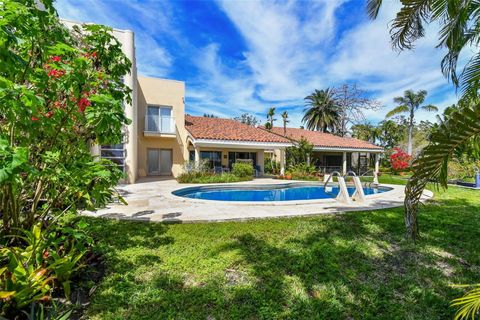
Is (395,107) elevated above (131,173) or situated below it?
above

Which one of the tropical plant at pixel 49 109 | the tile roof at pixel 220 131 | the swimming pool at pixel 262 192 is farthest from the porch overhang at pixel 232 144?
the tropical plant at pixel 49 109

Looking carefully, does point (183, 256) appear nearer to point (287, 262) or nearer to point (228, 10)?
point (287, 262)

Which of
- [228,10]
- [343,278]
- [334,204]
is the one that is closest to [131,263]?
[343,278]

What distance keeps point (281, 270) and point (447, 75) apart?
6.30 m

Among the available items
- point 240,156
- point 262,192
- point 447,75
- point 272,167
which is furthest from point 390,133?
point 447,75

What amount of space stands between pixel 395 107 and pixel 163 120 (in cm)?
3634

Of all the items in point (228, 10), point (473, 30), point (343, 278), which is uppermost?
point (228, 10)

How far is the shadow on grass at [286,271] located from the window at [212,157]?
54.7 feet

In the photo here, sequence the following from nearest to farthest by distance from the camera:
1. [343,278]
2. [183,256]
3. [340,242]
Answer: [343,278] < [183,256] < [340,242]

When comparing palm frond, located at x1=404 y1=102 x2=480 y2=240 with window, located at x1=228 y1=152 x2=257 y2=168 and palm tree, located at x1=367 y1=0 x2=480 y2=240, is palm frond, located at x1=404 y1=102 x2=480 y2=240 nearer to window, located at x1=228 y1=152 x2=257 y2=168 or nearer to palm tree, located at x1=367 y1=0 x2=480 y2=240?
palm tree, located at x1=367 y1=0 x2=480 y2=240

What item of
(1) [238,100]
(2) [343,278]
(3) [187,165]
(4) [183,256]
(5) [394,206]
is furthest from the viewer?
(1) [238,100]

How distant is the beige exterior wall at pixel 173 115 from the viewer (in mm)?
21656

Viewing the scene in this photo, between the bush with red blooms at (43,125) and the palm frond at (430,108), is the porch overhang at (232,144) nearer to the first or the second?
the bush with red blooms at (43,125)

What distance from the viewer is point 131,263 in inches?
194
